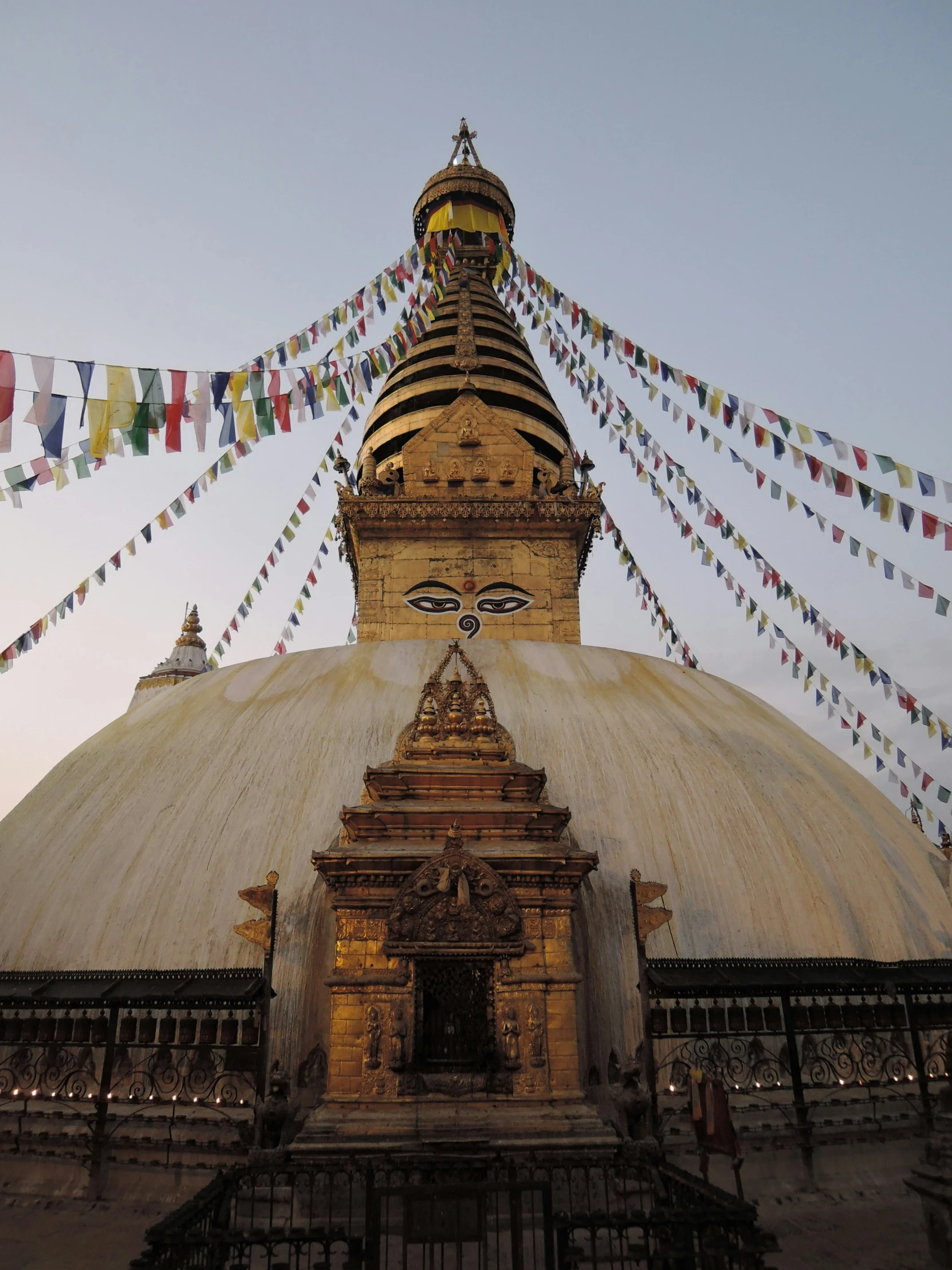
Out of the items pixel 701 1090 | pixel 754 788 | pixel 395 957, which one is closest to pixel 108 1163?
pixel 395 957

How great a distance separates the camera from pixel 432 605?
13.7m

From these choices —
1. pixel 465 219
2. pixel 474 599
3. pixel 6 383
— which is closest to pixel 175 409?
pixel 6 383

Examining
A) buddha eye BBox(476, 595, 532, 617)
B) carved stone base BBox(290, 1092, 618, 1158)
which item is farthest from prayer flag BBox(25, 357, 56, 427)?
buddha eye BBox(476, 595, 532, 617)

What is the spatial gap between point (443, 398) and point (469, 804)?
11.8m

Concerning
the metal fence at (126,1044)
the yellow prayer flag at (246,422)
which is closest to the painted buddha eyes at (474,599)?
the yellow prayer flag at (246,422)

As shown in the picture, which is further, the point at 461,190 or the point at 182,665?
the point at 182,665

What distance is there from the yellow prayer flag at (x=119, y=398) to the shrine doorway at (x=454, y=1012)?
551cm

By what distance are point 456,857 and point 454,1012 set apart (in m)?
1.15

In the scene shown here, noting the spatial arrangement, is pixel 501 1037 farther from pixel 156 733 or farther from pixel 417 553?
pixel 417 553

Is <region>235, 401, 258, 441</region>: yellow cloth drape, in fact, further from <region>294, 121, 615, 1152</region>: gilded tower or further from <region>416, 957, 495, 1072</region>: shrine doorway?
<region>416, 957, 495, 1072</region>: shrine doorway

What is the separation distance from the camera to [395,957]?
19.4ft

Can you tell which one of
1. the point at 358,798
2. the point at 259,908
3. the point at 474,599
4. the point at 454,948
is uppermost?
the point at 474,599

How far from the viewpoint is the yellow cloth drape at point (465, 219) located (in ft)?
66.7

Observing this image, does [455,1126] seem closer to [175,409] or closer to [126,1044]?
[126,1044]
